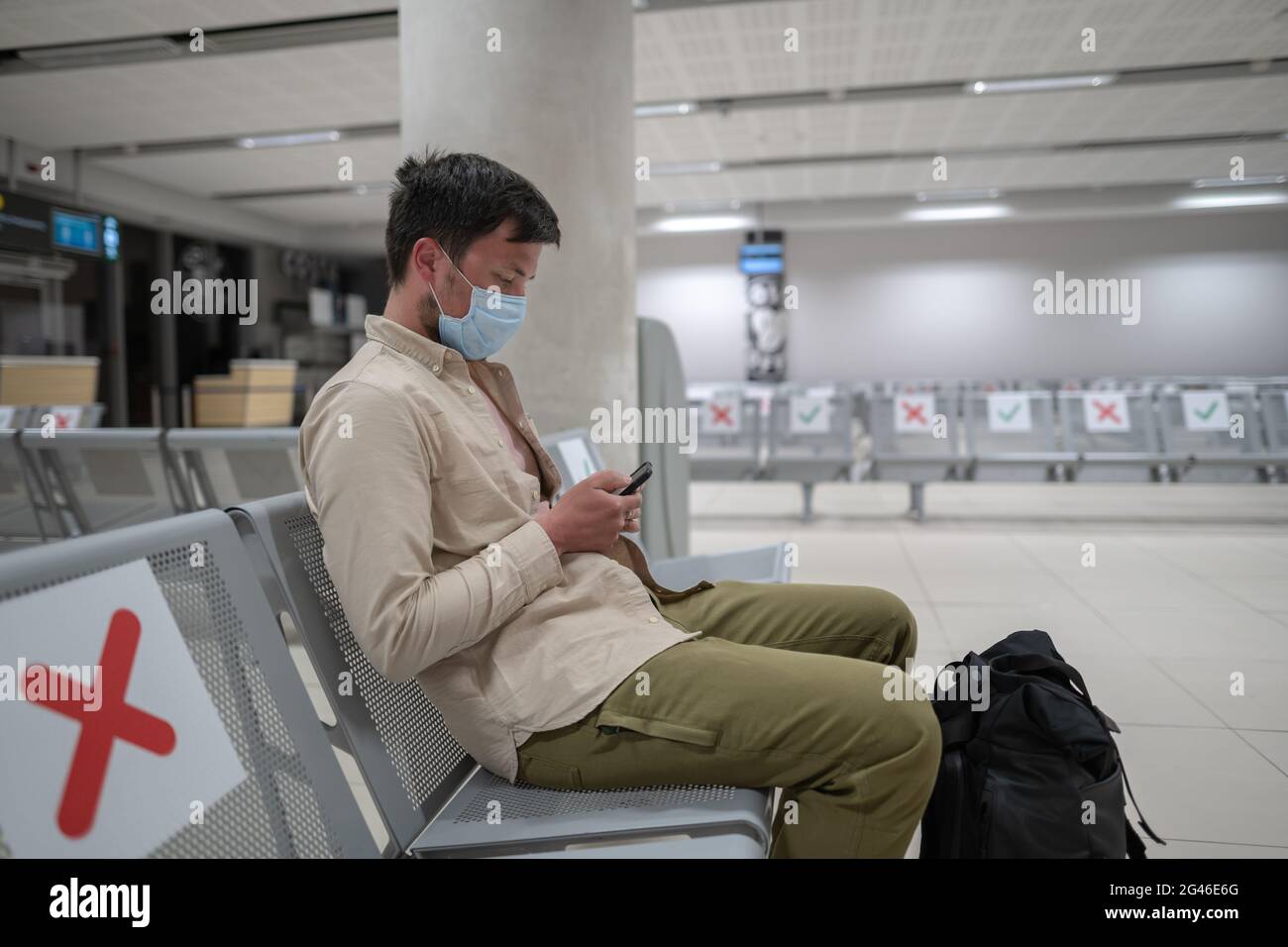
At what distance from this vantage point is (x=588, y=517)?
144 cm

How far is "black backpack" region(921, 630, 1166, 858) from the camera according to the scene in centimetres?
137

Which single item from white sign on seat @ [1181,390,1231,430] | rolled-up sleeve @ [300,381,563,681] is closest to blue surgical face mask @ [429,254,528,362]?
rolled-up sleeve @ [300,381,563,681]

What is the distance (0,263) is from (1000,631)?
11.7 metres

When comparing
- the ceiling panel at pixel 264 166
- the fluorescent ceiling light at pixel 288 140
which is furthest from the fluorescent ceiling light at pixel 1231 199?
the fluorescent ceiling light at pixel 288 140

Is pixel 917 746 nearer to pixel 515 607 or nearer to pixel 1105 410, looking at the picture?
pixel 515 607

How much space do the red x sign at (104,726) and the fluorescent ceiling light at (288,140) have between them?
10954 millimetres

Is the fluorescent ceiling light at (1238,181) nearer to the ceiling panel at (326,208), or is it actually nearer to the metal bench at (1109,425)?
the metal bench at (1109,425)

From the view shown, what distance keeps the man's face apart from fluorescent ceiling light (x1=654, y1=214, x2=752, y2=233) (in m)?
15.6

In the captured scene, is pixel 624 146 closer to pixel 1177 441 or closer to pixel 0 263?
pixel 1177 441

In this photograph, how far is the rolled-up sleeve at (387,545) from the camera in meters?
1.18

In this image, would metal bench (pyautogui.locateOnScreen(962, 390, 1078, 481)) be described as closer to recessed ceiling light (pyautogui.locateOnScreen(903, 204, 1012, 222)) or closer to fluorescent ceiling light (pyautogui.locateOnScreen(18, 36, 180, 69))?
fluorescent ceiling light (pyautogui.locateOnScreen(18, 36, 180, 69))

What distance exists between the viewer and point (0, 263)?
1048 centimetres
